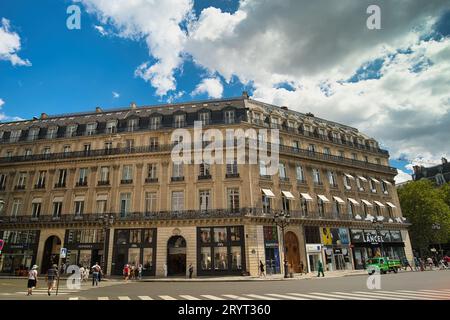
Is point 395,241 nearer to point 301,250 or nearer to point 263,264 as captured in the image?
point 301,250

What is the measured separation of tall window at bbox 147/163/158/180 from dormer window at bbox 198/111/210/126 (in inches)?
296

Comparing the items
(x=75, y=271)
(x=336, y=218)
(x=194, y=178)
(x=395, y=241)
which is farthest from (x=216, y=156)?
(x=395, y=241)

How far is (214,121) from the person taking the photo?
1335 inches

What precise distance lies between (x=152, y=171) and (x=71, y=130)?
44.8ft

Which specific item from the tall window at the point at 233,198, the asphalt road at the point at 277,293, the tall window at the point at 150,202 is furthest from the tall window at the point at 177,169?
the asphalt road at the point at 277,293

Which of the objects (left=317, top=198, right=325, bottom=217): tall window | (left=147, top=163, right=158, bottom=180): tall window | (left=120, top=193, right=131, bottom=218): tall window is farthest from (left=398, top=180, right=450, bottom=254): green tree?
(left=120, top=193, right=131, bottom=218): tall window

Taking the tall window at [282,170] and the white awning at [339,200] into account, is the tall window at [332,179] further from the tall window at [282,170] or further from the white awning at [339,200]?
the tall window at [282,170]

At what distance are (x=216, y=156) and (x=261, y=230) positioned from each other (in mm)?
9338

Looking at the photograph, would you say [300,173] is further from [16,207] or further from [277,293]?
[16,207]

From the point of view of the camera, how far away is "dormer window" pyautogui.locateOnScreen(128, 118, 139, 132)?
116 feet

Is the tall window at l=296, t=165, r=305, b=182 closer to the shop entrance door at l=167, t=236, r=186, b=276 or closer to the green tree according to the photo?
the shop entrance door at l=167, t=236, r=186, b=276

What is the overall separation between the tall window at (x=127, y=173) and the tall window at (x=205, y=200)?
342 inches

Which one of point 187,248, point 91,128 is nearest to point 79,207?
point 91,128

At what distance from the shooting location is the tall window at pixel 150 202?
31.5m
